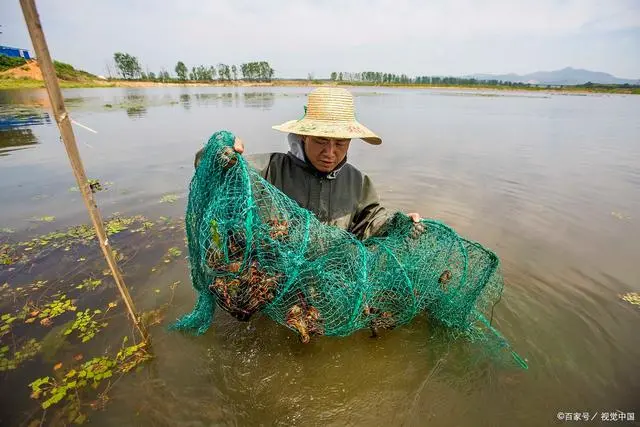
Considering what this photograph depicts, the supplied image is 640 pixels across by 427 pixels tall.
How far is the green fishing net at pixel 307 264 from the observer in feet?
7.27

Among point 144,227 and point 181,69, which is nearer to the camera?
point 144,227

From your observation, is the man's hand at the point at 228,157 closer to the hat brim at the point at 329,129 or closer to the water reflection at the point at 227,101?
the hat brim at the point at 329,129

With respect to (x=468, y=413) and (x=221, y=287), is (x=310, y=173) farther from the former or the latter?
(x=468, y=413)

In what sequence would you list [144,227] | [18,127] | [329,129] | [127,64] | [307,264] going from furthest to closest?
[127,64] → [18,127] → [144,227] → [329,129] → [307,264]

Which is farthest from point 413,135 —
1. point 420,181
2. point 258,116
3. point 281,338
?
point 281,338

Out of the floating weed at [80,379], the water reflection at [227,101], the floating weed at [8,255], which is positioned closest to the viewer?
the floating weed at [80,379]

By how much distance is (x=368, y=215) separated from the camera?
3.24 m

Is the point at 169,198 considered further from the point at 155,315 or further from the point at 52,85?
the point at 52,85

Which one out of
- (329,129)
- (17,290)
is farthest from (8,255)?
(329,129)

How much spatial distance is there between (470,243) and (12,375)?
4.31 m

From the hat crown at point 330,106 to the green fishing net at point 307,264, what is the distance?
79 centimetres

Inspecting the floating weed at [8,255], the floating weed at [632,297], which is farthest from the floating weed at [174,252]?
the floating weed at [632,297]

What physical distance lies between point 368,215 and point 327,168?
0.74 metres

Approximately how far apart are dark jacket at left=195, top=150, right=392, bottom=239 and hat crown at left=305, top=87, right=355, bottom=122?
1.58 feet
